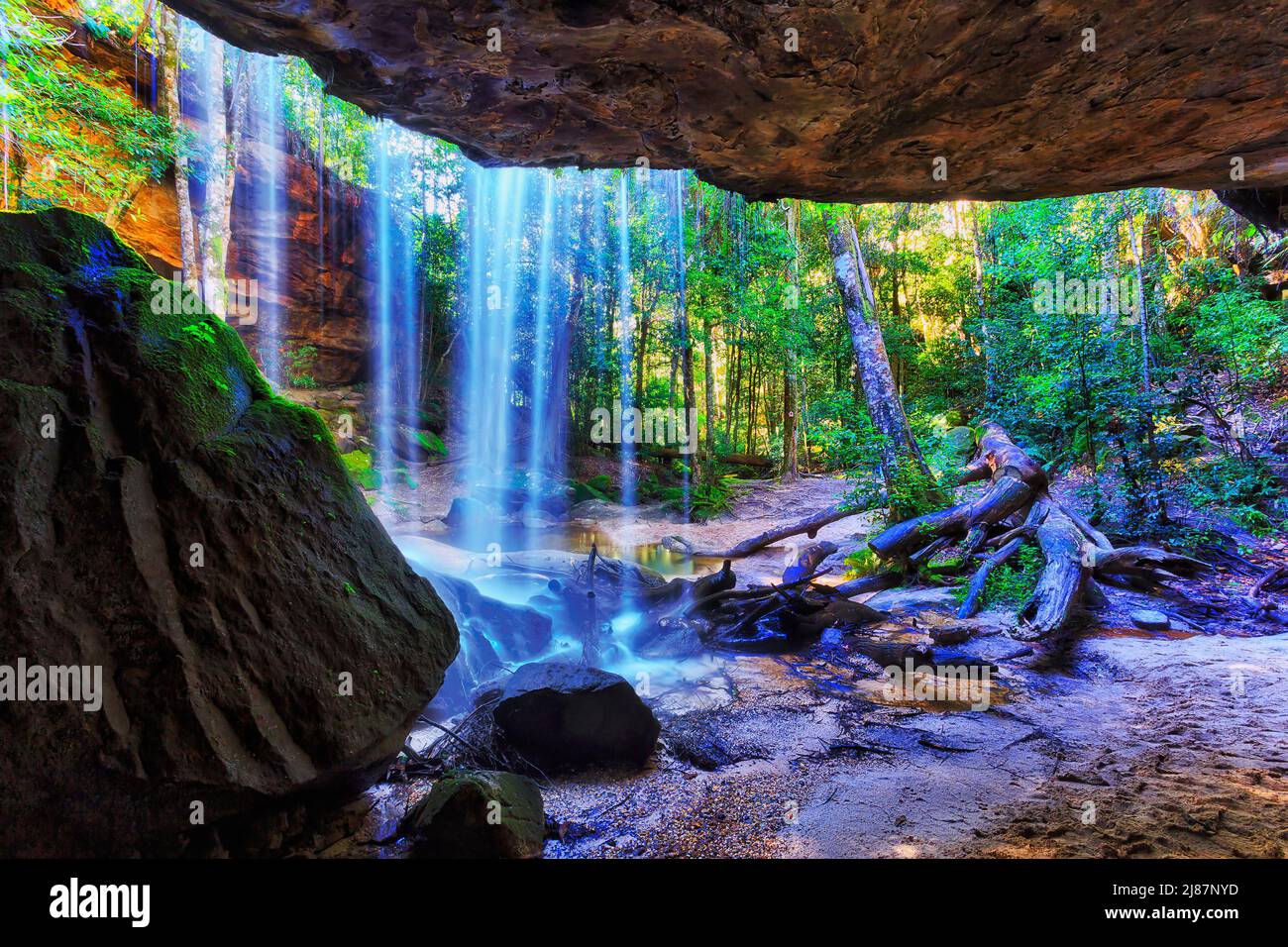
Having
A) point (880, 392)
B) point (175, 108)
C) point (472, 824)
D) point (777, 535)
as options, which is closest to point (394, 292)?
point (175, 108)

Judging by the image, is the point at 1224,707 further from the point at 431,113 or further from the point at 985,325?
the point at 985,325

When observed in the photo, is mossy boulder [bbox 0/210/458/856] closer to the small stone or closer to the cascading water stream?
the small stone

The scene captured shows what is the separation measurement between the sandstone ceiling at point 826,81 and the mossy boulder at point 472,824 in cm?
365

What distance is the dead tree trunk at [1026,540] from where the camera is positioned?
20.1ft

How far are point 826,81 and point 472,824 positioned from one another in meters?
4.17

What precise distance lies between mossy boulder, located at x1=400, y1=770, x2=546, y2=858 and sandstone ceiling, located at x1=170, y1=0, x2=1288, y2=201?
12.0ft

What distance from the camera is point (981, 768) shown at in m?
3.43

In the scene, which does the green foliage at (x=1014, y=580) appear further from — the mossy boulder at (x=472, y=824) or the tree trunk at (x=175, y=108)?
the tree trunk at (x=175, y=108)

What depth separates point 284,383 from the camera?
17.5 m

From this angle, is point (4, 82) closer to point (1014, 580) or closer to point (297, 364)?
point (297, 364)

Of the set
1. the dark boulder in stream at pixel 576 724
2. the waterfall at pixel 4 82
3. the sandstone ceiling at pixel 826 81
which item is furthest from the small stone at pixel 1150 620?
the waterfall at pixel 4 82

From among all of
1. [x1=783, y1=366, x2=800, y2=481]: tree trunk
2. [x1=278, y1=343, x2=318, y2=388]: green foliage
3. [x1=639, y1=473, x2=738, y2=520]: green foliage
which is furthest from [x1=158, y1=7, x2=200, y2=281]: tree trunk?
[x1=783, y1=366, x2=800, y2=481]: tree trunk

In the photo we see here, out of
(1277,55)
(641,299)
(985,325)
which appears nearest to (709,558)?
(985,325)
